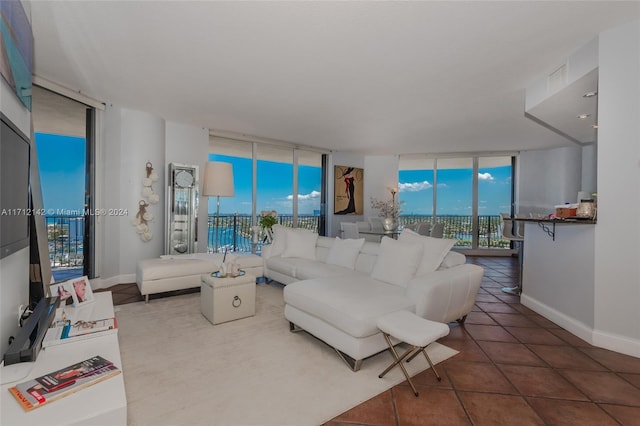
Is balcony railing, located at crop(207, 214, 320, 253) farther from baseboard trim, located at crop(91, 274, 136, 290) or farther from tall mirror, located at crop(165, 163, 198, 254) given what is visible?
baseboard trim, located at crop(91, 274, 136, 290)

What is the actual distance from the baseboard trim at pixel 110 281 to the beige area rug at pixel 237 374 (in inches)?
63.4

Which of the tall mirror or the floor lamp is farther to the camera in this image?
the tall mirror

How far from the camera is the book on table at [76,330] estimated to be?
165 centimetres

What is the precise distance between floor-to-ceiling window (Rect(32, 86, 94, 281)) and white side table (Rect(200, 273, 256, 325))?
2.20 metres

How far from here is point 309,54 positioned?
290 cm

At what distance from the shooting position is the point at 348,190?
8.26 metres

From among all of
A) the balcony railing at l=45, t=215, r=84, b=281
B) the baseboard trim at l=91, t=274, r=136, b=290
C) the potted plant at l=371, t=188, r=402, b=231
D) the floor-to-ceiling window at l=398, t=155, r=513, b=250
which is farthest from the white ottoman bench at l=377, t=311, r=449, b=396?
the floor-to-ceiling window at l=398, t=155, r=513, b=250


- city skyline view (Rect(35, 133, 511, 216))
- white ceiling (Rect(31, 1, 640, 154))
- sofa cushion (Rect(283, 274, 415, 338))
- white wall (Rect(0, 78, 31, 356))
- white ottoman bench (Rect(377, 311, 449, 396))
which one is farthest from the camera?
city skyline view (Rect(35, 133, 511, 216))

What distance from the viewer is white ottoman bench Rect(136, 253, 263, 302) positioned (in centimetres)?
366

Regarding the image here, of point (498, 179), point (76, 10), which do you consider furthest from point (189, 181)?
point (498, 179)

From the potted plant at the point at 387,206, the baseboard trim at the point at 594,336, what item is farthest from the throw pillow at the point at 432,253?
the potted plant at the point at 387,206

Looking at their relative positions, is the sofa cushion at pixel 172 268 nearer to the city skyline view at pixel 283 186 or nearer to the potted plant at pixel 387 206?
the city skyline view at pixel 283 186

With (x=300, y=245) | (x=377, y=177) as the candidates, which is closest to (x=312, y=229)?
(x=377, y=177)

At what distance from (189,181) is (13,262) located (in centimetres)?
→ 356
